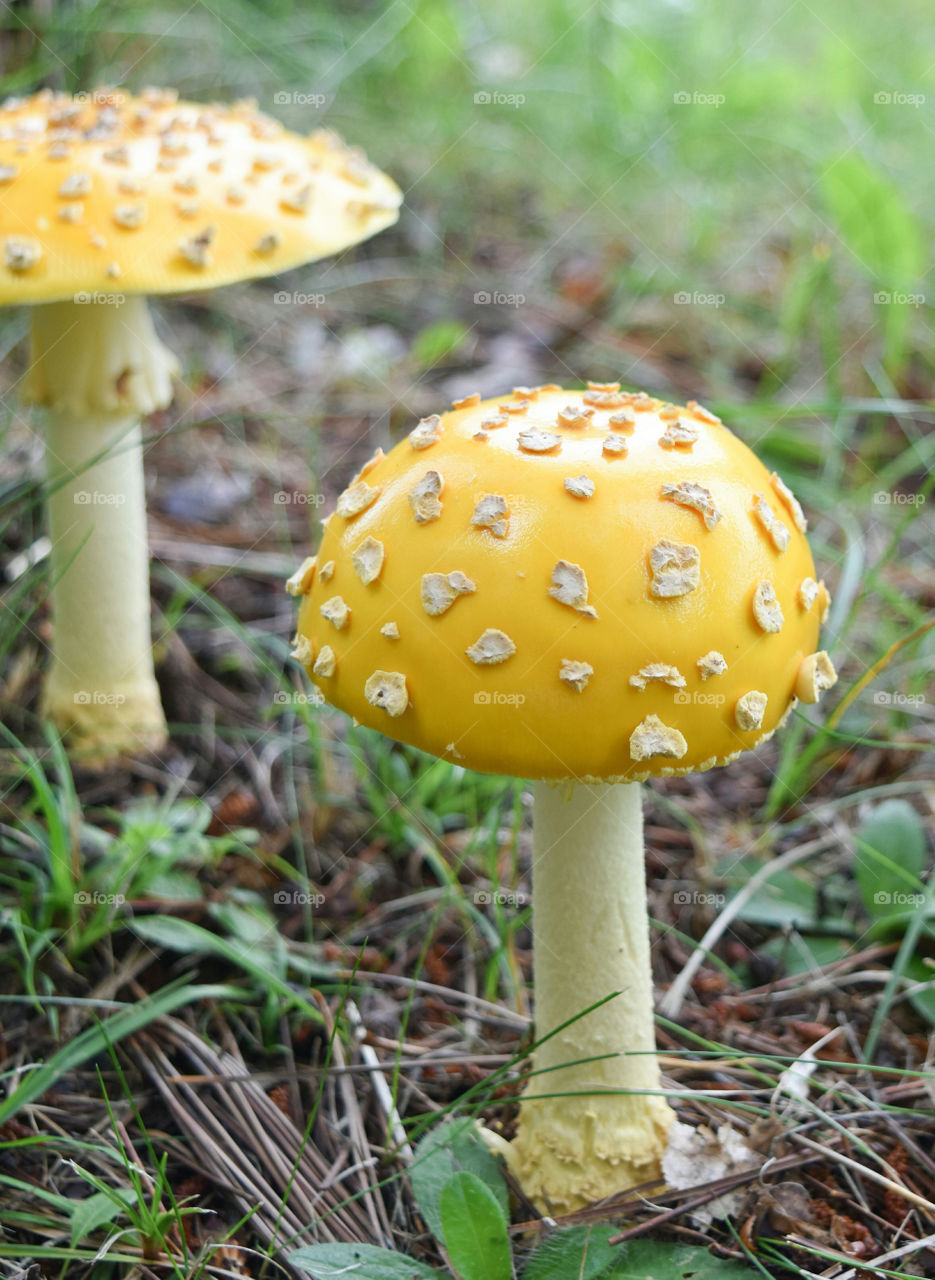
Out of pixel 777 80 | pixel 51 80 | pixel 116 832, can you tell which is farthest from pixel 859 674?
pixel 51 80

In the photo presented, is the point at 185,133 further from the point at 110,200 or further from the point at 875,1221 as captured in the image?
the point at 875,1221

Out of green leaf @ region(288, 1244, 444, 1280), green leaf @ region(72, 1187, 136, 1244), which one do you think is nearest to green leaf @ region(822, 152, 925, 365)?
green leaf @ region(288, 1244, 444, 1280)

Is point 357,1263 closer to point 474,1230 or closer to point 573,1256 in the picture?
point 474,1230

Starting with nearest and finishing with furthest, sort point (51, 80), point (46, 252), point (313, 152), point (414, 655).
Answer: point (414, 655), point (46, 252), point (313, 152), point (51, 80)

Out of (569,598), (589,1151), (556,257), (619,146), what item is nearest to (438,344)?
(556,257)

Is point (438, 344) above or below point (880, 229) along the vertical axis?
below

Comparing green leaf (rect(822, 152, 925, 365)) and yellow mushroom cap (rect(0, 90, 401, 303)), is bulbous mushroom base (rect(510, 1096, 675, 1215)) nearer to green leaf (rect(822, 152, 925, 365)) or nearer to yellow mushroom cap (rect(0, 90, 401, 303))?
yellow mushroom cap (rect(0, 90, 401, 303))
